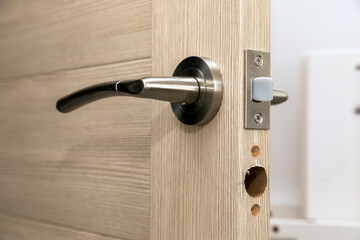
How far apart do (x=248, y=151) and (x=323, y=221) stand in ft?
2.63

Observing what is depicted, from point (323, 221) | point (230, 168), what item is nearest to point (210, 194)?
point (230, 168)

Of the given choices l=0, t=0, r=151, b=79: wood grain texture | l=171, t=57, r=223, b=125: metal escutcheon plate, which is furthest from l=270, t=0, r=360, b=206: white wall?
l=171, t=57, r=223, b=125: metal escutcheon plate

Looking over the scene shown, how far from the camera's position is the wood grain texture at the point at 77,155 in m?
0.39

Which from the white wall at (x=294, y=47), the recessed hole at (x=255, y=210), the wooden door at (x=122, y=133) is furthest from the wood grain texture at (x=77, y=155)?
the white wall at (x=294, y=47)

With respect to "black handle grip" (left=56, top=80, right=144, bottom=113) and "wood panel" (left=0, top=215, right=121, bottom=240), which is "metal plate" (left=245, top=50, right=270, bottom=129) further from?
"wood panel" (left=0, top=215, right=121, bottom=240)

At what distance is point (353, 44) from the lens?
45.8 inches

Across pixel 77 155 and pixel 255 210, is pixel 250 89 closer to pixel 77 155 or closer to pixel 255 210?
pixel 255 210

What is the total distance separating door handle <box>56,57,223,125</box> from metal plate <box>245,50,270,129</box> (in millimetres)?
22

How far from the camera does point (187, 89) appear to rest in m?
0.31

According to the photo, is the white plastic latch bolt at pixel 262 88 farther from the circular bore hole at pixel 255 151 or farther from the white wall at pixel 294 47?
the white wall at pixel 294 47

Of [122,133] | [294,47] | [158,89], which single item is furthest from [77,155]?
[294,47]

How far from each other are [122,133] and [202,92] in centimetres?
12

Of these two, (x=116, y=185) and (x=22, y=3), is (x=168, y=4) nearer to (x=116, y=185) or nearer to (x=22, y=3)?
(x=116, y=185)

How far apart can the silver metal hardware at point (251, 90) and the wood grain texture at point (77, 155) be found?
111 millimetres
